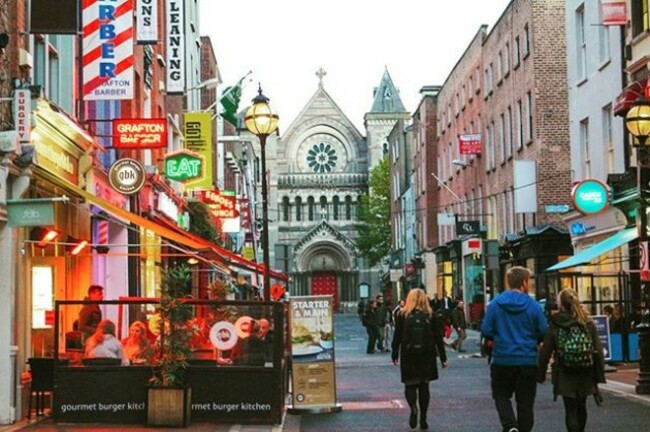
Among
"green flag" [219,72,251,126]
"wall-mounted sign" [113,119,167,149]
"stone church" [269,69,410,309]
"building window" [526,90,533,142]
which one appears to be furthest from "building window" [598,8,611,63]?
"stone church" [269,69,410,309]

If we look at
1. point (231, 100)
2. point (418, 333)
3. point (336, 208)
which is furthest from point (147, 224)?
point (336, 208)

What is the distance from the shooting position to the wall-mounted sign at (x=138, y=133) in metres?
22.2

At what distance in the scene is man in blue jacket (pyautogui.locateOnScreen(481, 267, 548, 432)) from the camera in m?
12.5

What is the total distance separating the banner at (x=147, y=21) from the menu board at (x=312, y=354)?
30.5 ft

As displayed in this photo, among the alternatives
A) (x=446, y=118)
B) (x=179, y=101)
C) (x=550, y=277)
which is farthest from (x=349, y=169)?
(x=550, y=277)

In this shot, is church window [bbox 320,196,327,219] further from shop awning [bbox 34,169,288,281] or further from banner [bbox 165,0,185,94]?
shop awning [bbox 34,169,288,281]

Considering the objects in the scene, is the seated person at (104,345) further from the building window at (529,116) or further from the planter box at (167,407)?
the building window at (529,116)

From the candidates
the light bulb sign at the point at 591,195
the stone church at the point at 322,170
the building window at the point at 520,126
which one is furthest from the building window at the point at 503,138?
the stone church at the point at 322,170

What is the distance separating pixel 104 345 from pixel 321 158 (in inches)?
3731

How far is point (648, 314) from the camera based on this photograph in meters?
19.0

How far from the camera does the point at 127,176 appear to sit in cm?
2370

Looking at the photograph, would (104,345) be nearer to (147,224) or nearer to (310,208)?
(147,224)

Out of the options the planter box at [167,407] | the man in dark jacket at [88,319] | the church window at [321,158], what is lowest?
the planter box at [167,407]

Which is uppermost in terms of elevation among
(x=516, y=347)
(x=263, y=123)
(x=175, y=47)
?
(x=175, y=47)
